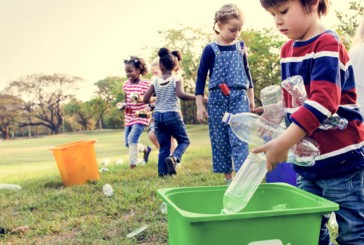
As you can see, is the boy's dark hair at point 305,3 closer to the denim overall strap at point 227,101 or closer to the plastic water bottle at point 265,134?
the plastic water bottle at point 265,134

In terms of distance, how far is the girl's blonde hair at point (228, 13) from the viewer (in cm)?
315

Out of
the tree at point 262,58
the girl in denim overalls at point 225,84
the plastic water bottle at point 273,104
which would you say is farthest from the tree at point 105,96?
the plastic water bottle at point 273,104

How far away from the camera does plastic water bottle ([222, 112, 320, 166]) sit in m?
1.55

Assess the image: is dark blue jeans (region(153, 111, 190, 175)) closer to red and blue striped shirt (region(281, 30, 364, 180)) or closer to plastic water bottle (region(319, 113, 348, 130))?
red and blue striped shirt (region(281, 30, 364, 180))

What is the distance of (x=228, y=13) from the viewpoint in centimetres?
315

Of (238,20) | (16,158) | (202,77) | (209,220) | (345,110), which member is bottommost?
(16,158)

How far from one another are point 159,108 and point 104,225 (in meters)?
1.89

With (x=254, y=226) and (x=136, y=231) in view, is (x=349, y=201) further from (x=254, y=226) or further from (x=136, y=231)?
(x=136, y=231)

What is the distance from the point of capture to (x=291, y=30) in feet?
4.93

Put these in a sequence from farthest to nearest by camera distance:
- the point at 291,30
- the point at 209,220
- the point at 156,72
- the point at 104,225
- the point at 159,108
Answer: the point at 156,72
the point at 159,108
the point at 104,225
the point at 291,30
the point at 209,220

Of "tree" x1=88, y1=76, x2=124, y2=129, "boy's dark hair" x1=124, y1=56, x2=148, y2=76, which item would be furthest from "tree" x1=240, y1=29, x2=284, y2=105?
"boy's dark hair" x1=124, y1=56, x2=148, y2=76

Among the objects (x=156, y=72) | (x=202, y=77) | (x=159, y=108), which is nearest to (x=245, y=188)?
(x=202, y=77)

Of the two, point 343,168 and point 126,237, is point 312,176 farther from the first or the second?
point 126,237

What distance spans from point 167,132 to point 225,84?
1.31 m
